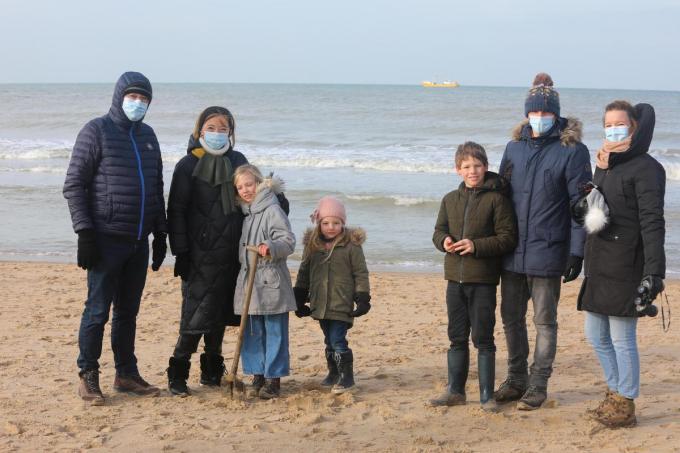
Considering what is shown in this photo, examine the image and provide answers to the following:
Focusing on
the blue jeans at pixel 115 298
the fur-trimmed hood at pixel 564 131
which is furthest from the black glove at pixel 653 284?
the blue jeans at pixel 115 298

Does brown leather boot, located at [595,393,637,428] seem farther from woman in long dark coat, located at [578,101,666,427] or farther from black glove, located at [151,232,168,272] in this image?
black glove, located at [151,232,168,272]

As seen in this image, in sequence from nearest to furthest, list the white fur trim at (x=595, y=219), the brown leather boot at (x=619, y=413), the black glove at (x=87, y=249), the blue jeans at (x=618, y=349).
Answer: the white fur trim at (x=595, y=219) < the blue jeans at (x=618, y=349) < the brown leather boot at (x=619, y=413) < the black glove at (x=87, y=249)

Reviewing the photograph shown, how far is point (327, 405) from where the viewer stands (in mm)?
5219

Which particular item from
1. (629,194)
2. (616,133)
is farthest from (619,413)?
(616,133)

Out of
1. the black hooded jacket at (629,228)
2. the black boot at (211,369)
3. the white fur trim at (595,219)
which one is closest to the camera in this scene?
the black hooded jacket at (629,228)

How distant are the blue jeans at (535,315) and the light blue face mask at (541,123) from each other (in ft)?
2.83

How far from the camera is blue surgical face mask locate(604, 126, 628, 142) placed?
459 cm

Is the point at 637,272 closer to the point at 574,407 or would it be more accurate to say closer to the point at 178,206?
the point at 574,407

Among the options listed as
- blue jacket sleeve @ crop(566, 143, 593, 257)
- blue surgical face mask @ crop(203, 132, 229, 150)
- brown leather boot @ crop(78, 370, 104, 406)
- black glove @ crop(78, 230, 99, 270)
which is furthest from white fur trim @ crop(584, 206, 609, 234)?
brown leather boot @ crop(78, 370, 104, 406)

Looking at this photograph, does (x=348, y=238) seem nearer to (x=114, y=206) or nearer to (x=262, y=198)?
(x=262, y=198)

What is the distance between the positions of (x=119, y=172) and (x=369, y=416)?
2089 mm

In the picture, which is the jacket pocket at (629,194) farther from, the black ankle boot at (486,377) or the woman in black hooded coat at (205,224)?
the woman in black hooded coat at (205,224)

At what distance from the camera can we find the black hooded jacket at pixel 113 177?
16.2 ft

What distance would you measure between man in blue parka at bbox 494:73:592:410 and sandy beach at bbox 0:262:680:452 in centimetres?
53
